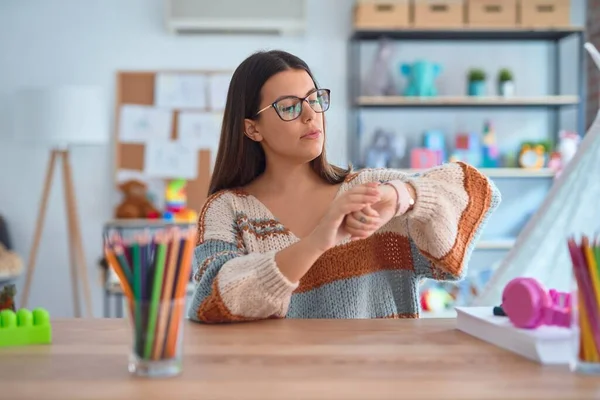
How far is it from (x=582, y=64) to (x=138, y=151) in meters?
→ 2.44

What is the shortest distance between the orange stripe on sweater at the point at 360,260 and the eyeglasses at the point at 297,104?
0.95ft

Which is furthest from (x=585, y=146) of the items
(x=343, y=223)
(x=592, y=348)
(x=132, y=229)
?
(x=132, y=229)

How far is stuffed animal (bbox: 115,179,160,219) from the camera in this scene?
436 centimetres

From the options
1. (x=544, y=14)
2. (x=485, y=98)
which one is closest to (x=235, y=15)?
(x=485, y=98)

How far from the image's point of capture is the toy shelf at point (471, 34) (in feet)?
14.1

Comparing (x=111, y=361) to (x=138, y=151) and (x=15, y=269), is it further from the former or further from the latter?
(x=138, y=151)

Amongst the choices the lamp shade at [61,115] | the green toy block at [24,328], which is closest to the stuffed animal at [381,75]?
the lamp shade at [61,115]

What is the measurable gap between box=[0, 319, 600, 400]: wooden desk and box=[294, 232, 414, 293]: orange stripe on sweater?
1.19 feet

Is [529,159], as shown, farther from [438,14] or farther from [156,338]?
[156,338]

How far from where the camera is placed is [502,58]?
4.57m

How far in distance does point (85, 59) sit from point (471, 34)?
213cm

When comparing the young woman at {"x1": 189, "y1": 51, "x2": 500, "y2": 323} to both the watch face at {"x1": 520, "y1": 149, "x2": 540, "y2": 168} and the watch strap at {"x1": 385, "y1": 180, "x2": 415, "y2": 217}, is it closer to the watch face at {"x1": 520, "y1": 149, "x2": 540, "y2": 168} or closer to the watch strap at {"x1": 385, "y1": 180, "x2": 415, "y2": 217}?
the watch strap at {"x1": 385, "y1": 180, "x2": 415, "y2": 217}

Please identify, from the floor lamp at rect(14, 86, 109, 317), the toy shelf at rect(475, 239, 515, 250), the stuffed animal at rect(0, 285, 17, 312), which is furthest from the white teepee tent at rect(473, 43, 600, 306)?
the floor lamp at rect(14, 86, 109, 317)

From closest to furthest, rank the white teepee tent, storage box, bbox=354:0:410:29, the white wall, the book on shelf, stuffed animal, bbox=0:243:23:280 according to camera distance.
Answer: the book on shelf < the white teepee tent < stuffed animal, bbox=0:243:23:280 < storage box, bbox=354:0:410:29 < the white wall
